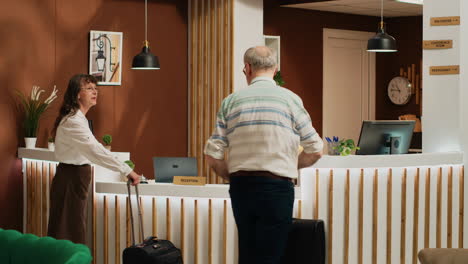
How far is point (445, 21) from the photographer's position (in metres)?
6.87

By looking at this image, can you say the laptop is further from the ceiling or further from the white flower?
the ceiling

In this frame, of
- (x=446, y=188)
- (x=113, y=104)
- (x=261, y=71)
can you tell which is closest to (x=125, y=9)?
(x=113, y=104)

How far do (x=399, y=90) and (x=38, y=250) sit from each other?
8.91m

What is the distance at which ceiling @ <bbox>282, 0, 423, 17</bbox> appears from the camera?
1024 centimetres

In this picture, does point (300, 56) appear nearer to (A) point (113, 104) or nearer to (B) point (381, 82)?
(B) point (381, 82)

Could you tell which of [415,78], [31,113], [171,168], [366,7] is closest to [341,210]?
[171,168]

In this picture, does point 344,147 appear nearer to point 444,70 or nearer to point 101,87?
point 444,70

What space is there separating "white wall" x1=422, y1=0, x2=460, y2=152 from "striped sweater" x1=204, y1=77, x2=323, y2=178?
108 inches

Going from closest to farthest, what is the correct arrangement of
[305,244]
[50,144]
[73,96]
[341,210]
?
[305,244]
[341,210]
[73,96]
[50,144]

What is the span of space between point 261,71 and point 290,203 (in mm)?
729

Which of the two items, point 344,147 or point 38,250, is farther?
point 344,147

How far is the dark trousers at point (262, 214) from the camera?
4348 mm

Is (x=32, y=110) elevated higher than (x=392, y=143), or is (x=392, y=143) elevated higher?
(x=32, y=110)

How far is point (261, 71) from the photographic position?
14.7 ft
